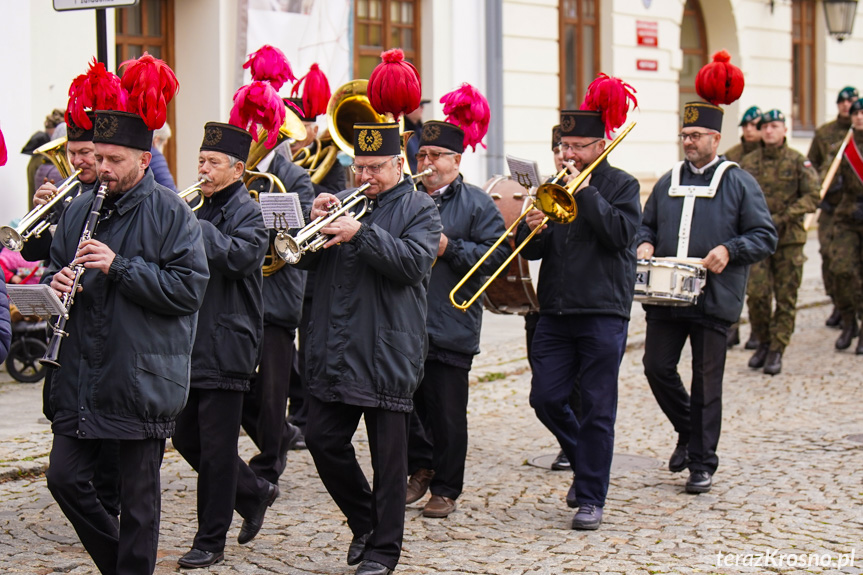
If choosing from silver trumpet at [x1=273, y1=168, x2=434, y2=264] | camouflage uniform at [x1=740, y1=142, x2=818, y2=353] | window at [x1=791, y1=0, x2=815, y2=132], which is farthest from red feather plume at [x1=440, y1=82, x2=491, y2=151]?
window at [x1=791, y1=0, x2=815, y2=132]

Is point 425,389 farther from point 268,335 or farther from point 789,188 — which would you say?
point 789,188

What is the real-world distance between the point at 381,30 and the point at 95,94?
1024 centimetres

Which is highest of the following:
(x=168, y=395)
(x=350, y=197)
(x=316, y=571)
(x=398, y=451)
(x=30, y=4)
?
(x=30, y=4)

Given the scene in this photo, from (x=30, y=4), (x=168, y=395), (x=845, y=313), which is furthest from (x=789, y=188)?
(x=168, y=395)

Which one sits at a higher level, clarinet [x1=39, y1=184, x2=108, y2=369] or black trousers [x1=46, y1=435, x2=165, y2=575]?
clarinet [x1=39, y1=184, x2=108, y2=369]

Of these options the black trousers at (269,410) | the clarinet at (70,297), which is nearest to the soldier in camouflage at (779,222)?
the black trousers at (269,410)

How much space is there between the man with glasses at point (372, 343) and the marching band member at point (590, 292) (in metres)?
1.10

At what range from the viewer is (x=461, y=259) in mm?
6691

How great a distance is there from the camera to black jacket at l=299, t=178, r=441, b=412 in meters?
5.40

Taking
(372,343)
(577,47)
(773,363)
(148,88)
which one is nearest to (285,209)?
(372,343)

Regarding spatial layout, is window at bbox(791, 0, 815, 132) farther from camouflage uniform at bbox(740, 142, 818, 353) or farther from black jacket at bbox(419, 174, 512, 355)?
black jacket at bbox(419, 174, 512, 355)

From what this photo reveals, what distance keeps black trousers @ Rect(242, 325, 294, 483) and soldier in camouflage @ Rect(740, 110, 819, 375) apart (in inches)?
220

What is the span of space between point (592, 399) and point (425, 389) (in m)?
0.86

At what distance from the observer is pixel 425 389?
673cm
